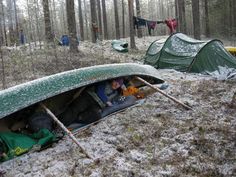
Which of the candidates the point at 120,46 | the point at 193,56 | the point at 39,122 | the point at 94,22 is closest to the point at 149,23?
the point at 94,22

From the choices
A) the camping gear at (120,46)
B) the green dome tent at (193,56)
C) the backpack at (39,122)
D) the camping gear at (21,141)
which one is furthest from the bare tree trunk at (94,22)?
the camping gear at (21,141)

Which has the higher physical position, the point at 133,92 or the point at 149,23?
the point at 149,23

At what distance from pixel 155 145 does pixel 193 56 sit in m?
4.69

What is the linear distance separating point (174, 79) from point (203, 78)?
2.34 ft

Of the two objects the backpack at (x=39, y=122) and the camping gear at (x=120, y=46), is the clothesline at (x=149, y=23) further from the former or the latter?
the backpack at (x=39, y=122)

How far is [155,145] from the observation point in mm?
4422

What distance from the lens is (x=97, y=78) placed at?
5.38 metres

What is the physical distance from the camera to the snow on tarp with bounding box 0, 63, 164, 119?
4.56m

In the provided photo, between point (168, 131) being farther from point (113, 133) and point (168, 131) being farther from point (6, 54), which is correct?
point (6, 54)

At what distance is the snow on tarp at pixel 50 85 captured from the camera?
15.0 feet

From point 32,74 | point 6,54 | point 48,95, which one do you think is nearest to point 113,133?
point 48,95

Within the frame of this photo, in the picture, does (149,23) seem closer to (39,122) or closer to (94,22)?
(94,22)

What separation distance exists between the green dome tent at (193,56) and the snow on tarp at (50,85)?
317 cm

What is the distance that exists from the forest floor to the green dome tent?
191cm
